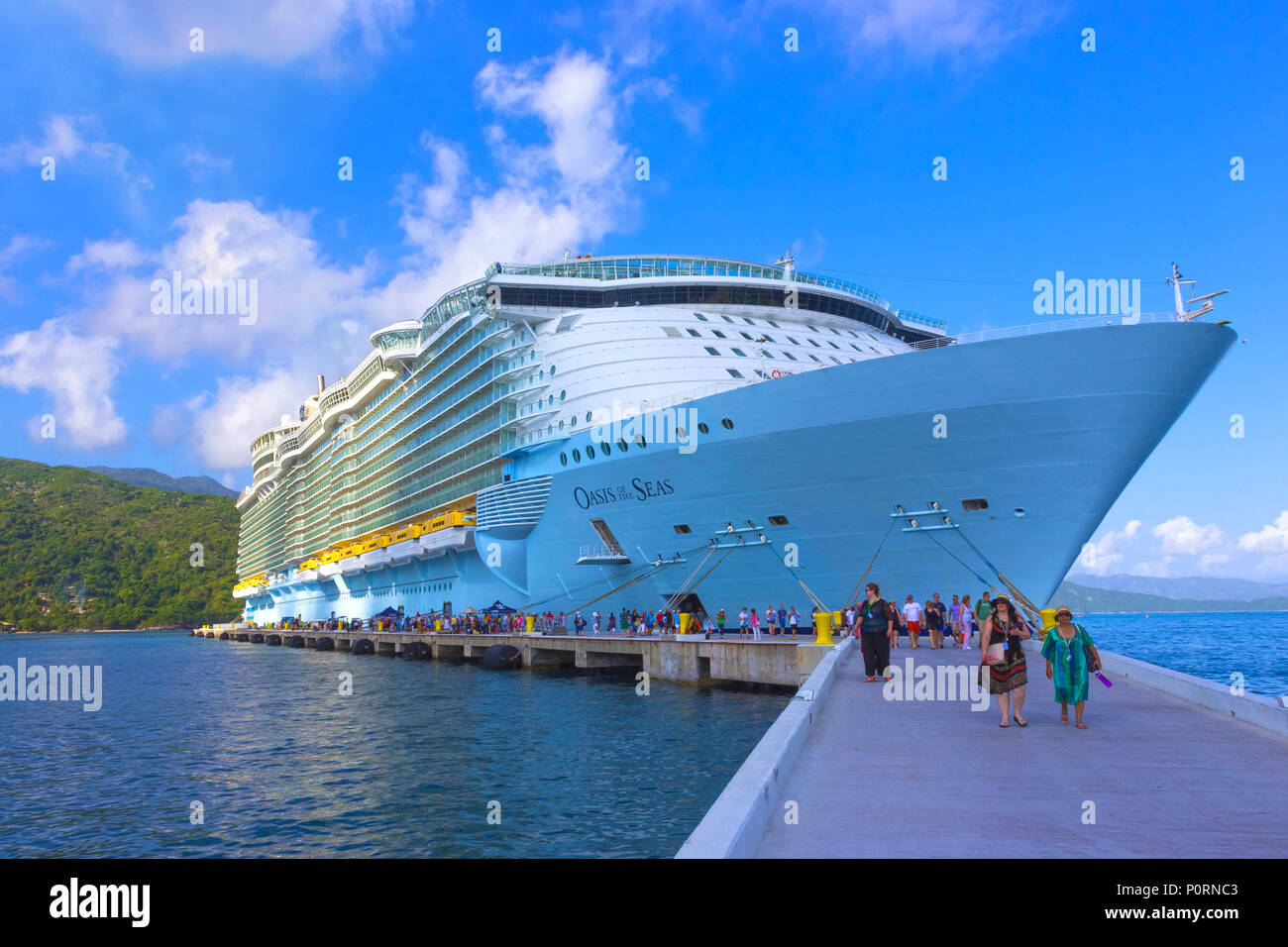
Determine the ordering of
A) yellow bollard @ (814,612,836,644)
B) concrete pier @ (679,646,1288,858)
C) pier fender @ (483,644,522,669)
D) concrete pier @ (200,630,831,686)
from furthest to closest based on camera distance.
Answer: pier fender @ (483,644,522,669), concrete pier @ (200,630,831,686), yellow bollard @ (814,612,836,644), concrete pier @ (679,646,1288,858)

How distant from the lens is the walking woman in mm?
9258

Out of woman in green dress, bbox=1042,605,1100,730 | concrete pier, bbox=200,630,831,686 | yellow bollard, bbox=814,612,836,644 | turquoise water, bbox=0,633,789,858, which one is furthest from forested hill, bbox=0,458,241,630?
woman in green dress, bbox=1042,605,1100,730

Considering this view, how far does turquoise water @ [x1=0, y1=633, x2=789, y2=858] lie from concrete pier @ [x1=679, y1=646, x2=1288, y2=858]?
263 cm

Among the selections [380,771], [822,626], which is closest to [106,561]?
[380,771]

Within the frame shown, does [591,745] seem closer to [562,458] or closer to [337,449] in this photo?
[562,458]

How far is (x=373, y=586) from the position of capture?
58469 millimetres

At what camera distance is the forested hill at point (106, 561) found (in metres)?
143

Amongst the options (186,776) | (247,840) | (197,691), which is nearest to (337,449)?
(197,691)

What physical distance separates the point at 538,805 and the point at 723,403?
13.1 meters

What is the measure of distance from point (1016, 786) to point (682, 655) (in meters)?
17.6

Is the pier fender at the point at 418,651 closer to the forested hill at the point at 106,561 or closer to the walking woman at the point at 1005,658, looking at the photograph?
the walking woman at the point at 1005,658

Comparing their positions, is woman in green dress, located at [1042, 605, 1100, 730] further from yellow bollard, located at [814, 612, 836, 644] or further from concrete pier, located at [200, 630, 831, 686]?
concrete pier, located at [200, 630, 831, 686]

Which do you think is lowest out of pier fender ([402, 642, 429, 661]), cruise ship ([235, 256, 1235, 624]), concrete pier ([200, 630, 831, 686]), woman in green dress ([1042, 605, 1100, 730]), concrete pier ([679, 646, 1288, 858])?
pier fender ([402, 642, 429, 661])

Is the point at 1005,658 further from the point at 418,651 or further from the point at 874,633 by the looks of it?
the point at 418,651
